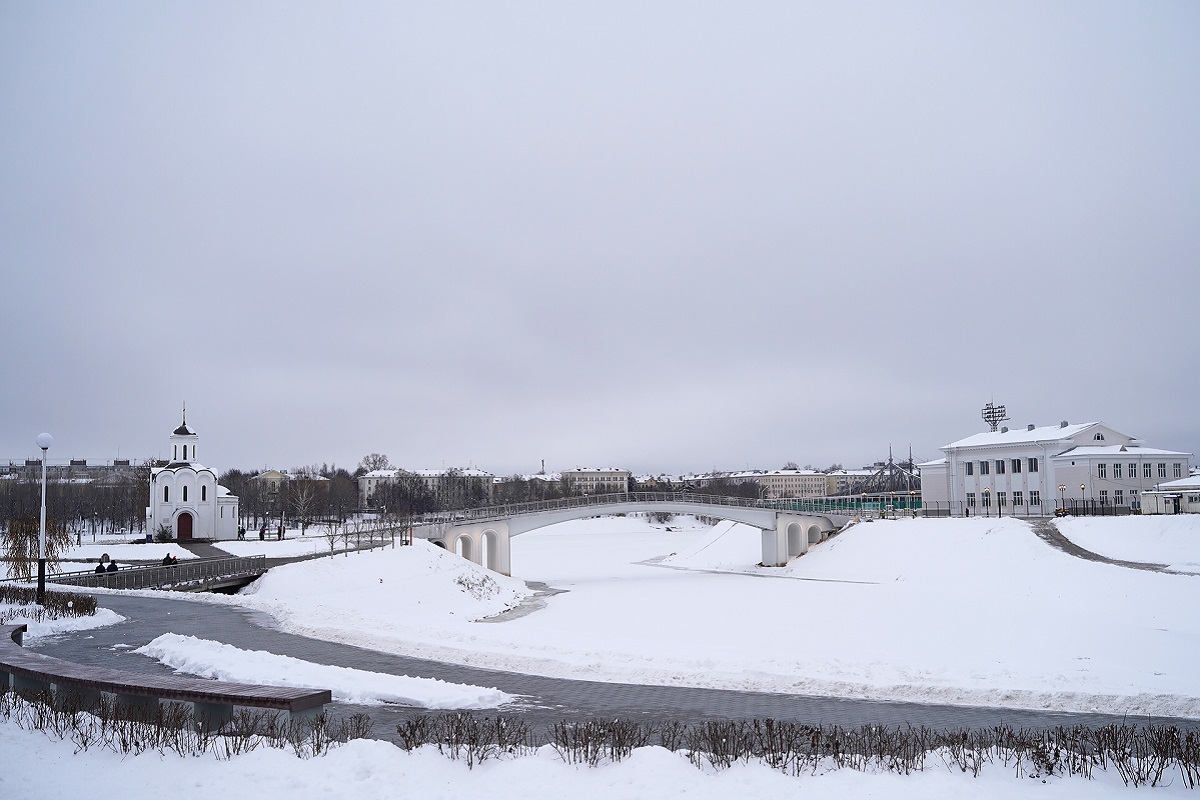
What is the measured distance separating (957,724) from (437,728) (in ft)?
26.6

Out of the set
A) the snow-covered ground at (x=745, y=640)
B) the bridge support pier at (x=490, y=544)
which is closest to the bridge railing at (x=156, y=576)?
the snow-covered ground at (x=745, y=640)

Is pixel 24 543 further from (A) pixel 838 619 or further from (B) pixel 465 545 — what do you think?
(A) pixel 838 619

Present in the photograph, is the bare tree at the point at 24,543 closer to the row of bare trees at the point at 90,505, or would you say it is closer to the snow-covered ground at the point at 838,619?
the snow-covered ground at the point at 838,619

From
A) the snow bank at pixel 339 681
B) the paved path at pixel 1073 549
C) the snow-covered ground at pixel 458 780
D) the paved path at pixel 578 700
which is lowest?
the paved path at pixel 1073 549

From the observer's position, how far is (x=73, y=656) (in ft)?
52.3

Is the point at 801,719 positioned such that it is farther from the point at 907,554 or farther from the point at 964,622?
the point at 907,554

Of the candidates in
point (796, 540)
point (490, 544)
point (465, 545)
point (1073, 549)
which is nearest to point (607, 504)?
point (490, 544)

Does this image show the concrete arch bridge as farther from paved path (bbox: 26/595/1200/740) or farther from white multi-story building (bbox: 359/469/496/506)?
white multi-story building (bbox: 359/469/496/506)

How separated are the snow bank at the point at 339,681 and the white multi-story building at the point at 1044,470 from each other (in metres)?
54.3

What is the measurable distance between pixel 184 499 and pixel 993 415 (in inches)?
3016

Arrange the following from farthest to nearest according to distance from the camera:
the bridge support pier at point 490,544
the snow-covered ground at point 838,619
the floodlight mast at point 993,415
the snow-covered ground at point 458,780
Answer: the floodlight mast at point 993,415, the bridge support pier at point 490,544, the snow-covered ground at point 838,619, the snow-covered ground at point 458,780

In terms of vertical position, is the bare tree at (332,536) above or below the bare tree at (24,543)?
below

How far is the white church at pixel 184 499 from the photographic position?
201 ft

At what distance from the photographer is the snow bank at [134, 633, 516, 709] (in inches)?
477
